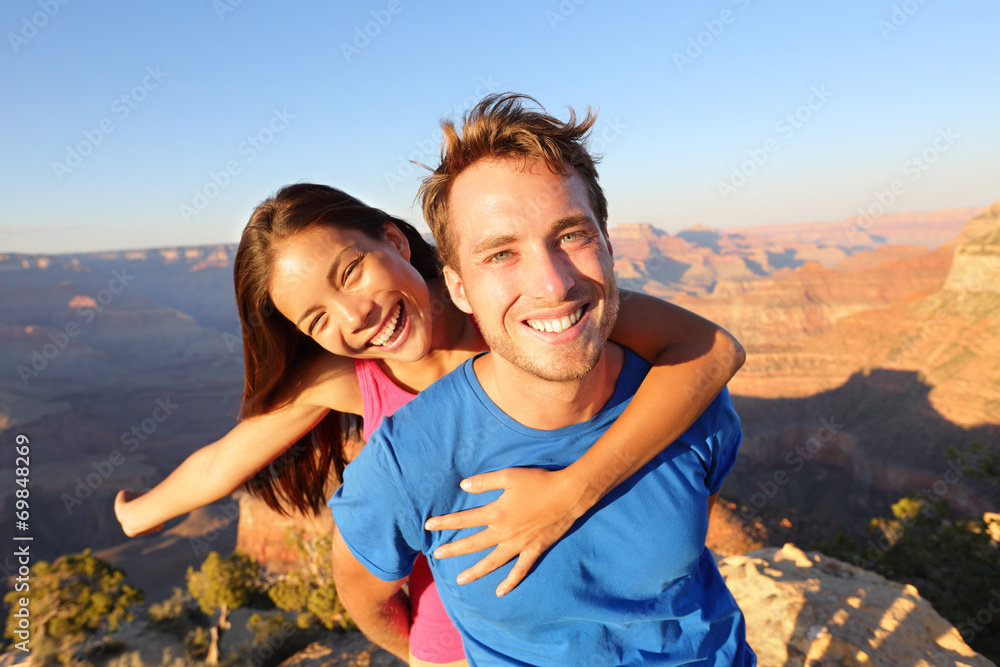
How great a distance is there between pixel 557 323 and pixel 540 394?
0.21m

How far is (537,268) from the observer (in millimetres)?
1509

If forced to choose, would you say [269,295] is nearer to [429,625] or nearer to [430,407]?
[430,407]

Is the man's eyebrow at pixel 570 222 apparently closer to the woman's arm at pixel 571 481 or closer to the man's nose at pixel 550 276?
the man's nose at pixel 550 276

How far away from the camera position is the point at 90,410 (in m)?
52.8

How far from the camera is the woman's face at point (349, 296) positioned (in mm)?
2303

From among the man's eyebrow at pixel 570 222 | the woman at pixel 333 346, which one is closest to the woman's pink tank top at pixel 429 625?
the woman at pixel 333 346

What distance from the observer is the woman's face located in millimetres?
2303

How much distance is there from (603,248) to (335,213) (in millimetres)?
1351

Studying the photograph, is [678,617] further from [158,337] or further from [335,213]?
[158,337]

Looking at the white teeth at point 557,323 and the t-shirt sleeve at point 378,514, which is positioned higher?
the white teeth at point 557,323

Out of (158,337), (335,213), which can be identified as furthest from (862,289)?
(158,337)

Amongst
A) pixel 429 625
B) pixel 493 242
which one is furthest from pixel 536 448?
pixel 429 625

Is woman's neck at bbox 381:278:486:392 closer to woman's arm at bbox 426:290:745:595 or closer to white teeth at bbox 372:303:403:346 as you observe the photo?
white teeth at bbox 372:303:403:346

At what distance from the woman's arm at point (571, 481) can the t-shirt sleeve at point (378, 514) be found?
0.37 feet
